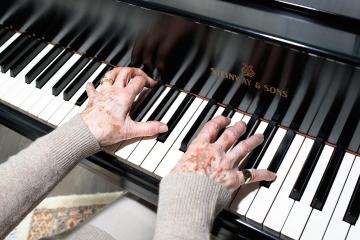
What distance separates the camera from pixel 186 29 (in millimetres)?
1031

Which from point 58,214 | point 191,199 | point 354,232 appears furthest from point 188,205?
point 58,214

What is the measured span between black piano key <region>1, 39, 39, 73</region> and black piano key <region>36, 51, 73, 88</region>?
4.6 inches

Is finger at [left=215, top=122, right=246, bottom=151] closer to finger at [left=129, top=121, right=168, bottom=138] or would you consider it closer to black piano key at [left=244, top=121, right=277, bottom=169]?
black piano key at [left=244, top=121, right=277, bottom=169]

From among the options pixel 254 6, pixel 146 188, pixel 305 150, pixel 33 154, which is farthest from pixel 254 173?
pixel 33 154

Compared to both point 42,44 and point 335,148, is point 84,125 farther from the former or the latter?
point 335,148

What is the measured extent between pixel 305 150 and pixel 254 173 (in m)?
0.17

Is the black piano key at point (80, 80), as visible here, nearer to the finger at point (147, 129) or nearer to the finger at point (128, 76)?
the finger at point (128, 76)

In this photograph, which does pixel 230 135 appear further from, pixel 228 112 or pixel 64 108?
pixel 64 108

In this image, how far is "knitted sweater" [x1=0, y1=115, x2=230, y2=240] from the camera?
897mm

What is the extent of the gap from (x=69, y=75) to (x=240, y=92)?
539 millimetres

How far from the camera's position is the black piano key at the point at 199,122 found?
114 cm

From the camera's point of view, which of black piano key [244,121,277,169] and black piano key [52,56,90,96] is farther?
black piano key [52,56,90,96]

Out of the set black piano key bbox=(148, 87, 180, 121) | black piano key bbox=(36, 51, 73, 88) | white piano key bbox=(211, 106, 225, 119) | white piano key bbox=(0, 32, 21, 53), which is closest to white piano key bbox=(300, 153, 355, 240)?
white piano key bbox=(211, 106, 225, 119)

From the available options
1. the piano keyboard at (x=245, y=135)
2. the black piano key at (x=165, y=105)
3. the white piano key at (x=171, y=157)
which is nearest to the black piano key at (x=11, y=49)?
the piano keyboard at (x=245, y=135)
